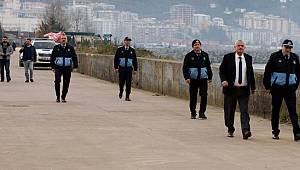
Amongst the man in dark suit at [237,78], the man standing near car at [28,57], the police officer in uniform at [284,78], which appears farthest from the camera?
the man standing near car at [28,57]

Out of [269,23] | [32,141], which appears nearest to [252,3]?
[269,23]

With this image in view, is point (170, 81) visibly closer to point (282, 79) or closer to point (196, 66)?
point (196, 66)

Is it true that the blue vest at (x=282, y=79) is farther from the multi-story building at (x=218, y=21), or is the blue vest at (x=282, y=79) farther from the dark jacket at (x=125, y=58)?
the multi-story building at (x=218, y=21)

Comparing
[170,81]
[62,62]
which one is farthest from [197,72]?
[170,81]

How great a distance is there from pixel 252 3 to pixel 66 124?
10662 cm

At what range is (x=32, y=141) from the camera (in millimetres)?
11719

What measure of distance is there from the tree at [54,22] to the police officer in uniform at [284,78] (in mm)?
73368

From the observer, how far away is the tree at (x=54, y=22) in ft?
283

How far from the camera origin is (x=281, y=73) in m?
12.3

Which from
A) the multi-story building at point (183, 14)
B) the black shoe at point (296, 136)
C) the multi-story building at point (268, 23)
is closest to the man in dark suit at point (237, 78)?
the black shoe at point (296, 136)

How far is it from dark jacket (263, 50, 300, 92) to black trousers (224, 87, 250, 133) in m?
0.46

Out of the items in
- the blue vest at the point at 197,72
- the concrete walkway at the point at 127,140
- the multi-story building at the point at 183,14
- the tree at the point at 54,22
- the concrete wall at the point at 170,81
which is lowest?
the concrete walkway at the point at 127,140

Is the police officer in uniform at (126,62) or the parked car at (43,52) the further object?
the parked car at (43,52)

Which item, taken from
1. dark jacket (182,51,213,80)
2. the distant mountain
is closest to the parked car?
dark jacket (182,51,213,80)
